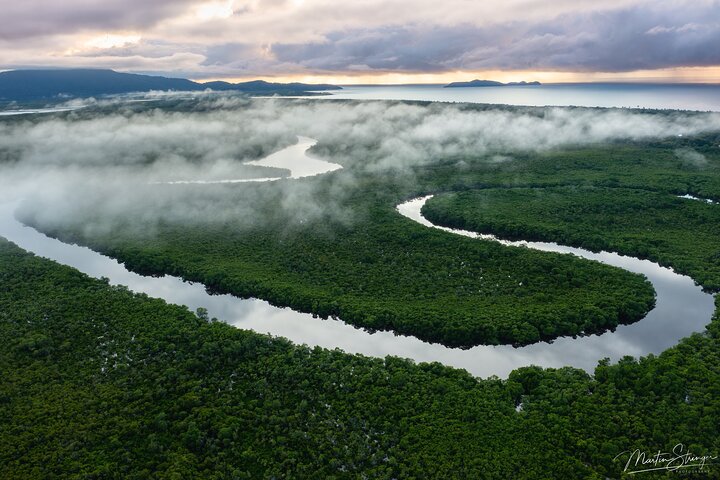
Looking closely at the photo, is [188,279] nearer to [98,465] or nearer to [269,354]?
[269,354]

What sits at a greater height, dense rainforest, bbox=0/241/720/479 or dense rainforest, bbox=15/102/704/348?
dense rainforest, bbox=15/102/704/348

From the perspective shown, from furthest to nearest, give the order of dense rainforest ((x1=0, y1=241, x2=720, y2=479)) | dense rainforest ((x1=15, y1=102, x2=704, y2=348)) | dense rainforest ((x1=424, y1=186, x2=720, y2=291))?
dense rainforest ((x1=424, y1=186, x2=720, y2=291)), dense rainforest ((x1=15, y1=102, x2=704, y2=348)), dense rainforest ((x1=0, y1=241, x2=720, y2=479))

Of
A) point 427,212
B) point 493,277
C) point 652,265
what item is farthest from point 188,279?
point 652,265

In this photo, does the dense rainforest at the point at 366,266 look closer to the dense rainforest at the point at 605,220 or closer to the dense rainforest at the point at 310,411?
the dense rainforest at the point at 310,411

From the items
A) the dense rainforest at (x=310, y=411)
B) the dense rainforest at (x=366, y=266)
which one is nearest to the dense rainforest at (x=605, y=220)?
the dense rainforest at (x=366, y=266)

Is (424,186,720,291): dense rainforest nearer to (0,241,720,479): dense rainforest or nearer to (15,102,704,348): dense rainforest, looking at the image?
(15,102,704,348): dense rainforest

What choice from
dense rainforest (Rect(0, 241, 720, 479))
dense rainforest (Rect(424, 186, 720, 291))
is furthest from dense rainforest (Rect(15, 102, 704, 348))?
dense rainforest (Rect(424, 186, 720, 291))

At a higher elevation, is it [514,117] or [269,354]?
[514,117]

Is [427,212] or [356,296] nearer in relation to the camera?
[356,296]

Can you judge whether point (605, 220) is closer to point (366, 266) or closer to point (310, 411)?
point (366, 266)
